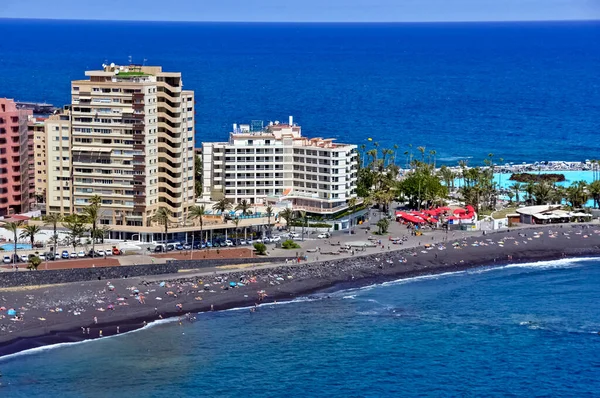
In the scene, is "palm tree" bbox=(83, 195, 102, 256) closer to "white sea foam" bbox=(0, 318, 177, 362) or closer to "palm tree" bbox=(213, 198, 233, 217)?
"palm tree" bbox=(213, 198, 233, 217)

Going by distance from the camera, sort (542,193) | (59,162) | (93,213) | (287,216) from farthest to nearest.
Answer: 1. (542,193)
2. (287,216)
3. (59,162)
4. (93,213)

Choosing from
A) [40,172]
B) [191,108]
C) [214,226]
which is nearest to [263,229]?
[214,226]

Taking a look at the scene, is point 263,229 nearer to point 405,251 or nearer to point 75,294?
point 405,251

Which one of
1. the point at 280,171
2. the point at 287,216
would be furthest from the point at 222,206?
the point at 280,171

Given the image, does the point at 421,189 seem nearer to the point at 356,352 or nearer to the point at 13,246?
the point at 13,246

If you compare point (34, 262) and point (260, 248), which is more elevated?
point (260, 248)

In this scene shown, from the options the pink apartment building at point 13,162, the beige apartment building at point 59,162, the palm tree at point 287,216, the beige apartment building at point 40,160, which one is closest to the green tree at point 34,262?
the beige apartment building at point 59,162
